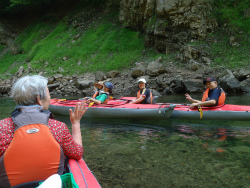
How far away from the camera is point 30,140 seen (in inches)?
67.1

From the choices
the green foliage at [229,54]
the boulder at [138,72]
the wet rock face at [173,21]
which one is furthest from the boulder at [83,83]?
the green foliage at [229,54]

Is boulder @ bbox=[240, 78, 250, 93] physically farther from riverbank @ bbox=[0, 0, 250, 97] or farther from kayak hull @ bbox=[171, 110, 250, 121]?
kayak hull @ bbox=[171, 110, 250, 121]

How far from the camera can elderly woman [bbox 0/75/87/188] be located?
168cm

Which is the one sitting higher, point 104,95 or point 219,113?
point 104,95

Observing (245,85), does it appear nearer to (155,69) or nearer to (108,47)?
(155,69)

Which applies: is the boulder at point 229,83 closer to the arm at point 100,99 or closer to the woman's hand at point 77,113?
the arm at point 100,99

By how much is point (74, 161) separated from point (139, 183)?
1.29m

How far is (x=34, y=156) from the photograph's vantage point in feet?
5.63

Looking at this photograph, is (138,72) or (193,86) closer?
(193,86)

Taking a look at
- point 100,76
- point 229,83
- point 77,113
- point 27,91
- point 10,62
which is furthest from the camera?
point 10,62

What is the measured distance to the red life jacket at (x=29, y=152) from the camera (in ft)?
5.51

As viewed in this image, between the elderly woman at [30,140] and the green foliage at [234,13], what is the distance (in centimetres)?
1923

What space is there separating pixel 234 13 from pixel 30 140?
20.6 meters

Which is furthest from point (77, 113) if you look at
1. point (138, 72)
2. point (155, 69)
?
point (138, 72)
